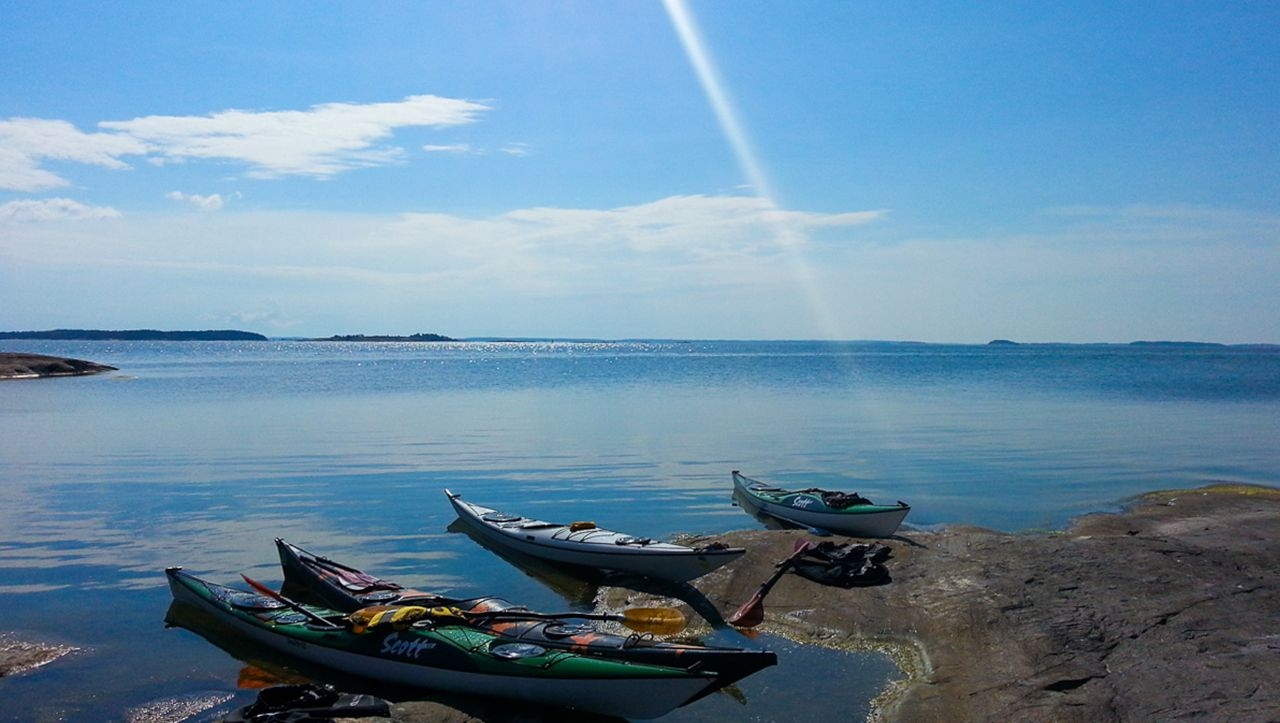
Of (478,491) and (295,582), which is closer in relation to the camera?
(295,582)

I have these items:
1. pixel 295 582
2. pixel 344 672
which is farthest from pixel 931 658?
pixel 295 582

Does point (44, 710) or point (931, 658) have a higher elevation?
point (931, 658)

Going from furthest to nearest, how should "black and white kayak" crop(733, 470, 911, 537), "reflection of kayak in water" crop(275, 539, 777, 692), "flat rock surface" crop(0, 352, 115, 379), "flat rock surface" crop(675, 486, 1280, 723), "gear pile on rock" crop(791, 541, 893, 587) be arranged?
"flat rock surface" crop(0, 352, 115, 379)
"black and white kayak" crop(733, 470, 911, 537)
"gear pile on rock" crop(791, 541, 893, 587)
"reflection of kayak in water" crop(275, 539, 777, 692)
"flat rock surface" crop(675, 486, 1280, 723)

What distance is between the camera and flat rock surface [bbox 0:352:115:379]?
220 feet

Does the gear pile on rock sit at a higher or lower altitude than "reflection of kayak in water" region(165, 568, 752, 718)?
higher

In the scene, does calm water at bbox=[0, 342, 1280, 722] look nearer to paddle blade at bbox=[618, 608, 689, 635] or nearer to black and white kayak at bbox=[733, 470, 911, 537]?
black and white kayak at bbox=[733, 470, 911, 537]

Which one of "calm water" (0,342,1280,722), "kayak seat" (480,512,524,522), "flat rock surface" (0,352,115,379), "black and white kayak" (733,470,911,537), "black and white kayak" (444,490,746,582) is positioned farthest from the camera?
"flat rock surface" (0,352,115,379)

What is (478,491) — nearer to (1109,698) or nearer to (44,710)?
(44,710)

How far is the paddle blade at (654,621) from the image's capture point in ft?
35.7

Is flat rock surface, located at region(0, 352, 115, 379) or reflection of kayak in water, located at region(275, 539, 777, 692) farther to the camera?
flat rock surface, located at region(0, 352, 115, 379)

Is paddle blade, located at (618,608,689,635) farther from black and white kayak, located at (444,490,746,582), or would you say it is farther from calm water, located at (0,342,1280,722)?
black and white kayak, located at (444,490,746,582)

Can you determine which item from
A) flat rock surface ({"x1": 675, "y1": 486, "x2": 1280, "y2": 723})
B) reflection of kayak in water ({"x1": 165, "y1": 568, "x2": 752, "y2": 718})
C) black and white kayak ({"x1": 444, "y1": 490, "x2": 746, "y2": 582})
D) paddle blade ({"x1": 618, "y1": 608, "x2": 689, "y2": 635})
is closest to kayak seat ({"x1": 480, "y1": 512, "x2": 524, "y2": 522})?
black and white kayak ({"x1": 444, "y1": 490, "x2": 746, "y2": 582})

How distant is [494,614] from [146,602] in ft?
21.4

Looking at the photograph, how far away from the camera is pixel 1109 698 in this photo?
823 centimetres
